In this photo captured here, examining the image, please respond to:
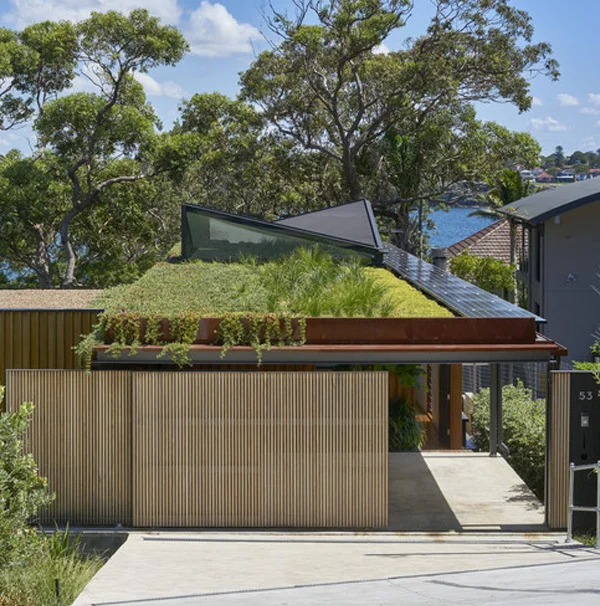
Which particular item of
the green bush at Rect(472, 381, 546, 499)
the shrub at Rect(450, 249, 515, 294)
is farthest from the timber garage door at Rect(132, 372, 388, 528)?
the shrub at Rect(450, 249, 515, 294)

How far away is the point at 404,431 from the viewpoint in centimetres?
1489

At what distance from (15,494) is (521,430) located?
293 inches

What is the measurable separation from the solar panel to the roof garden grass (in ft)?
0.69

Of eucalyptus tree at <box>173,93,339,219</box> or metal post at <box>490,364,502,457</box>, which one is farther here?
eucalyptus tree at <box>173,93,339,219</box>

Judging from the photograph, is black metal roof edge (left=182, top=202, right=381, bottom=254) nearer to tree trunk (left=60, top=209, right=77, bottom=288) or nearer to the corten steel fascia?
the corten steel fascia

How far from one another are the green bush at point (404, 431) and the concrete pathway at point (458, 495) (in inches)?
8.1

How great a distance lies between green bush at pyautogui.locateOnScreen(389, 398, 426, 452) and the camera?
14.8 meters

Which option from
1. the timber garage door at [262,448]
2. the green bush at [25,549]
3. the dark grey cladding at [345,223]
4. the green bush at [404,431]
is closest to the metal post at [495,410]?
the green bush at [404,431]

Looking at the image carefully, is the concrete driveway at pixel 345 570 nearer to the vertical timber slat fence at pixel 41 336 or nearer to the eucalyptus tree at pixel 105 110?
the vertical timber slat fence at pixel 41 336

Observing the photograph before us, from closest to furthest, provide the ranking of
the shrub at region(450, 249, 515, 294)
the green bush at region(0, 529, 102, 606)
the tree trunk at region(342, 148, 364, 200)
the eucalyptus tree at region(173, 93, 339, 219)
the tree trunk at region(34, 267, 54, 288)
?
the green bush at region(0, 529, 102, 606) < the tree trunk at region(34, 267, 54, 288) < the shrub at region(450, 249, 515, 294) < the tree trunk at region(342, 148, 364, 200) < the eucalyptus tree at region(173, 93, 339, 219)

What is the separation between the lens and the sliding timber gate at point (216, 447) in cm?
1056

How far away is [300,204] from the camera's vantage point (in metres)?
41.4

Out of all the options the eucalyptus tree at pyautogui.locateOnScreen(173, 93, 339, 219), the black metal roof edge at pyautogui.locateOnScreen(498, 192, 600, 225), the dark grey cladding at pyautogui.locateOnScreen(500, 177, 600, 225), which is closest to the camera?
the black metal roof edge at pyautogui.locateOnScreen(498, 192, 600, 225)

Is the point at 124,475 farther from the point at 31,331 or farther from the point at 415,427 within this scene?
the point at 415,427
